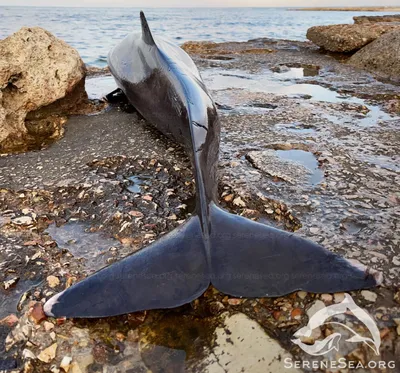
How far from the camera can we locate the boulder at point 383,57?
8.13m

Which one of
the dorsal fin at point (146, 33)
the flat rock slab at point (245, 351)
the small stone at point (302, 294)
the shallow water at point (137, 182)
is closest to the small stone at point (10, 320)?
the flat rock slab at point (245, 351)

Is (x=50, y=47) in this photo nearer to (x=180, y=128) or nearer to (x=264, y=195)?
(x=180, y=128)

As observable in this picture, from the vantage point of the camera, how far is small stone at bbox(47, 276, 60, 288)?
2.32 m

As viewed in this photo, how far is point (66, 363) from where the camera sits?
6.15ft

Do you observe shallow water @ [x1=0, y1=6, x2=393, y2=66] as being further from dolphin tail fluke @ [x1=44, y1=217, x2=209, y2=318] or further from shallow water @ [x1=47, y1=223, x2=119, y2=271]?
dolphin tail fluke @ [x1=44, y1=217, x2=209, y2=318]

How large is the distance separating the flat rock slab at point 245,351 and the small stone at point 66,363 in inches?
26.7

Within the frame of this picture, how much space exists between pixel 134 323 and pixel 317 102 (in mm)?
5020

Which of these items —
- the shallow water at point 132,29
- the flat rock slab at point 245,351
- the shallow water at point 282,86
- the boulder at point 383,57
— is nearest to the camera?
the flat rock slab at point 245,351

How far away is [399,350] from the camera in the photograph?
1.82 m

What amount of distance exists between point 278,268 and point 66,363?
118 centimetres

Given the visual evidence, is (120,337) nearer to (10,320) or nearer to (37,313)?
(37,313)

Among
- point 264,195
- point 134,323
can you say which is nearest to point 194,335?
point 134,323

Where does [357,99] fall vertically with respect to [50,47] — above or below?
below

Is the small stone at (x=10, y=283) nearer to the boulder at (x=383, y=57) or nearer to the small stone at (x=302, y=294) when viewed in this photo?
the small stone at (x=302, y=294)
